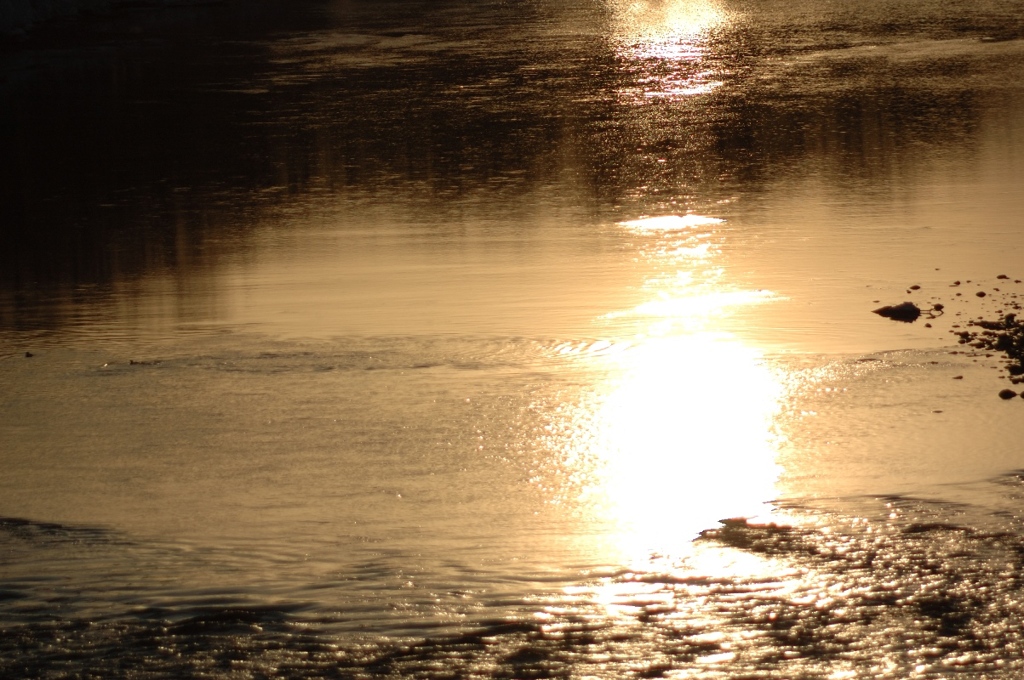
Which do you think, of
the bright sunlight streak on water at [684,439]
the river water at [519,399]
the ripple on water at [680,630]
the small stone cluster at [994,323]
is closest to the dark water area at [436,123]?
the river water at [519,399]

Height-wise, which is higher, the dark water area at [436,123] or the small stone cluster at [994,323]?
the dark water area at [436,123]

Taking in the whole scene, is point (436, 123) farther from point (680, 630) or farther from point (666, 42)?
point (680, 630)

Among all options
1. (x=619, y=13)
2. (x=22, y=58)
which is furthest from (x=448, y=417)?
(x=619, y=13)

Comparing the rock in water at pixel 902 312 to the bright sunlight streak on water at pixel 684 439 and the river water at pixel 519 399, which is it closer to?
the river water at pixel 519 399

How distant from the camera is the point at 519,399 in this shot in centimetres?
509

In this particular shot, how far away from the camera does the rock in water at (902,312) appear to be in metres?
5.83

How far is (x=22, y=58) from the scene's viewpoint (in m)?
19.1

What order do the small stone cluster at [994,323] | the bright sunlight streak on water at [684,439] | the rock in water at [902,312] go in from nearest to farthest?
1. the bright sunlight streak on water at [684,439]
2. the small stone cluster at [994,323]
3. the rock in water at [902,312]

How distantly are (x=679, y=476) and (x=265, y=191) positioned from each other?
558cm

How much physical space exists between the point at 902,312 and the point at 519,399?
1788mm

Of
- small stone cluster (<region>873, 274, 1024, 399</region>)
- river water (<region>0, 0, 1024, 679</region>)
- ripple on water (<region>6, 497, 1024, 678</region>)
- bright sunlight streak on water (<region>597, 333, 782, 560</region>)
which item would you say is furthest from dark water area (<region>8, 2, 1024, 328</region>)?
ripple on water (<region>6, 497, 1024, 678</region>)

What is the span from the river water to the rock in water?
0.11 meters

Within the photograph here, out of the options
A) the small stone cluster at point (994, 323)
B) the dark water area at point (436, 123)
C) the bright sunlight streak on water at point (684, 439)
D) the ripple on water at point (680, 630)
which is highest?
the dark water area at point (436, 123)

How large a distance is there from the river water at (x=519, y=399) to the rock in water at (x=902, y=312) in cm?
11
